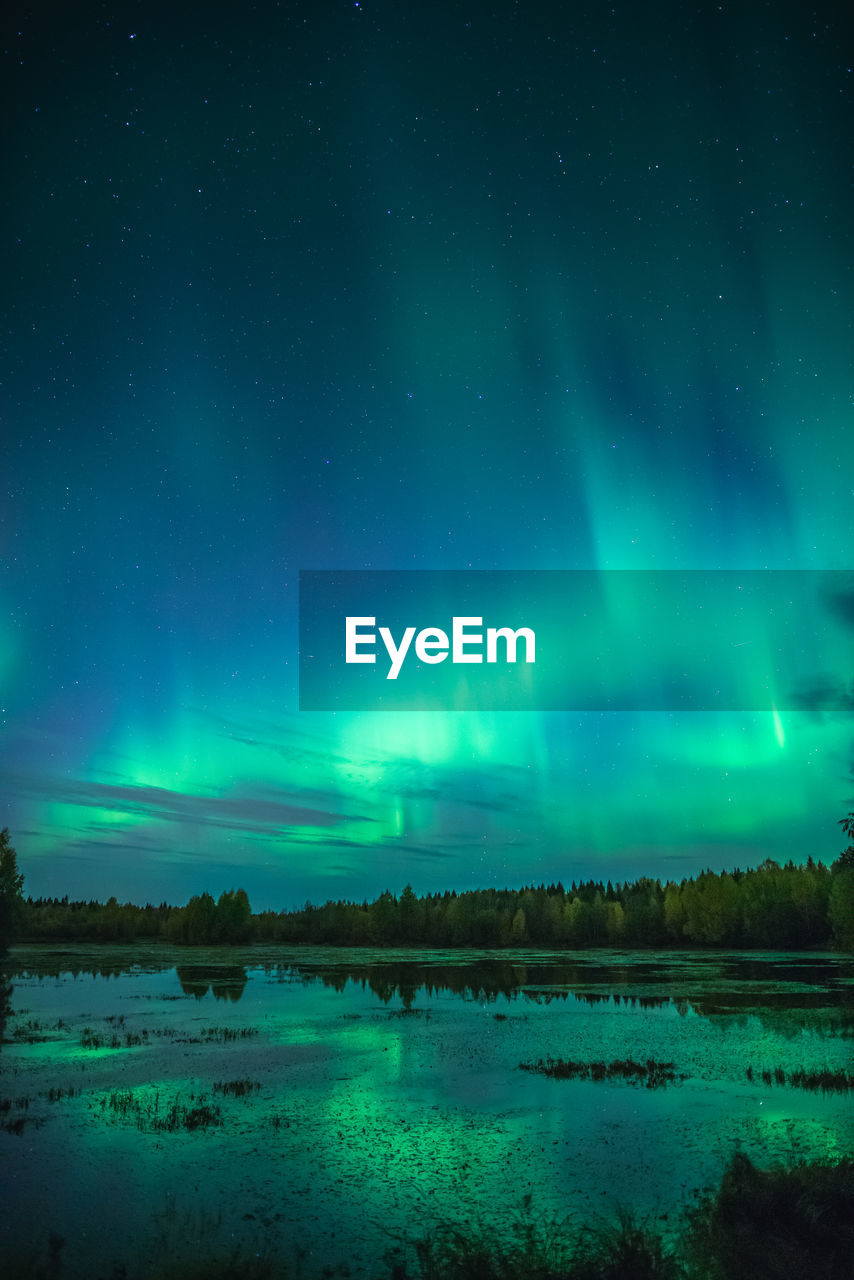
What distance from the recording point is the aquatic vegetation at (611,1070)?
2920 centimetres

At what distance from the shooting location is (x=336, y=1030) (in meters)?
42.1

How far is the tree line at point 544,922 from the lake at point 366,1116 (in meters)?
81.7

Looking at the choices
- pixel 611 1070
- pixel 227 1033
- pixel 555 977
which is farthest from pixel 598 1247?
pixel 555 977

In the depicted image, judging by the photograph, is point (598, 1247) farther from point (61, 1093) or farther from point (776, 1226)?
point (61, 1093)

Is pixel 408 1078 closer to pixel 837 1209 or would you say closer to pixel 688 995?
pixel 837 1209

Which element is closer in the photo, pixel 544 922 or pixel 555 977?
pixel 555 977

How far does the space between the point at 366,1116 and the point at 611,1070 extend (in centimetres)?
1108

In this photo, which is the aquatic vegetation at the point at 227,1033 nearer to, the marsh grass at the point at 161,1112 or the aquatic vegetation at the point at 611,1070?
the marsh grass at the point at 161,1112

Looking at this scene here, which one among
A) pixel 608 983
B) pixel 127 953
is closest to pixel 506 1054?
pixel 608 983

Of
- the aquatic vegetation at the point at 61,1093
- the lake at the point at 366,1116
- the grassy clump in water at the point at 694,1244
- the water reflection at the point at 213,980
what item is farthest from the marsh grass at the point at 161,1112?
the water reflection at the point at 213,980

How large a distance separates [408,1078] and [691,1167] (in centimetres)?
1319

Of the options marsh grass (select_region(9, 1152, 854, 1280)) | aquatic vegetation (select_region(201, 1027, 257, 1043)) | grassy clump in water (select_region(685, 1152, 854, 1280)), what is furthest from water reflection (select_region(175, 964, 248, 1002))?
grassy clump in water (select_region(685, 1152, 854, 1280))

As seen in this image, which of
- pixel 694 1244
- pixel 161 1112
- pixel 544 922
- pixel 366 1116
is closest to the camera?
pixel 694 1244

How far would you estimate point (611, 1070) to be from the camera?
30.8m
